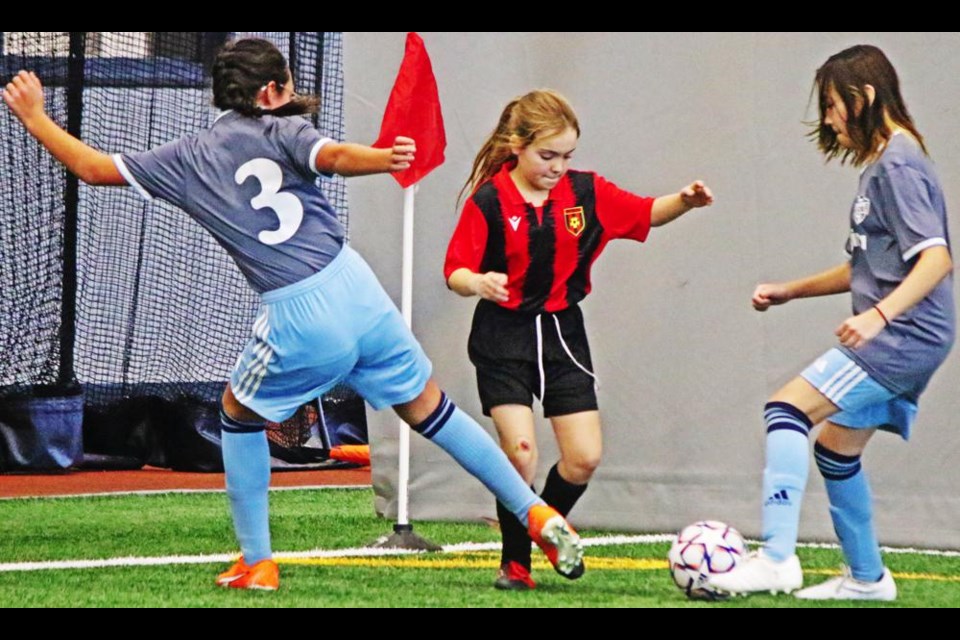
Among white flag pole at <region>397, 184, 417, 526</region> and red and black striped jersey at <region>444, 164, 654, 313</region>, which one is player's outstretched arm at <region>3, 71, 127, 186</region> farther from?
white flag pole at <region>397, 184, 417, 526</region>

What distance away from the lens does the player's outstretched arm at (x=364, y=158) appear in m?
4.22

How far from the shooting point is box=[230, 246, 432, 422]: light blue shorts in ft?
14.7

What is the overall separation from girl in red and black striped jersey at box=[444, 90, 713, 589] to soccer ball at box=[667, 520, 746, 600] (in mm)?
508

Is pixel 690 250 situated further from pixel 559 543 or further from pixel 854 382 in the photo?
pixel 559 543

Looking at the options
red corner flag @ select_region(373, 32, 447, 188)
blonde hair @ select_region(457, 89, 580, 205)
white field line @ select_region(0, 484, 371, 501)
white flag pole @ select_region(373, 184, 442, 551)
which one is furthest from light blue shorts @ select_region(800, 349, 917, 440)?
white field line @ select_region(0, 484, 371, 501)

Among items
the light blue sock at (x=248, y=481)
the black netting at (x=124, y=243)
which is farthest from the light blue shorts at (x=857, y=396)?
the black netting at (x=124, y=243)

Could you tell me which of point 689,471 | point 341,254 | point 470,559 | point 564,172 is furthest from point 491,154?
point 689,471

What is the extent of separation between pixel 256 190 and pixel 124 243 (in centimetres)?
504

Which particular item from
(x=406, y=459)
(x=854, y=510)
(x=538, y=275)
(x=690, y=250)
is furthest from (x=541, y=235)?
(x=406, y=459)

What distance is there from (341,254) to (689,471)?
229 centimetres

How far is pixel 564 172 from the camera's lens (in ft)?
16.0

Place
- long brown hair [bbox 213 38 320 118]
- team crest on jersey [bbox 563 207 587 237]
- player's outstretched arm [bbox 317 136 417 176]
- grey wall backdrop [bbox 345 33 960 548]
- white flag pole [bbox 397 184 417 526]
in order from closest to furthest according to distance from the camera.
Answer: player's outstretched arm [bbox 317 136 417 176]
long brown hair [bbox 213 38 320 118]
team crest on jersey [bbox 563 207 587 237]
grey wall backdrop [bbox 345 33 960 548]
white flag pole [bbox 397 184 417 526]

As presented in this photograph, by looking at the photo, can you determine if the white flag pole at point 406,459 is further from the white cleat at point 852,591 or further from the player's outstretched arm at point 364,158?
the white cleat at point 852,591

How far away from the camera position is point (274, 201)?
4.52 metres
